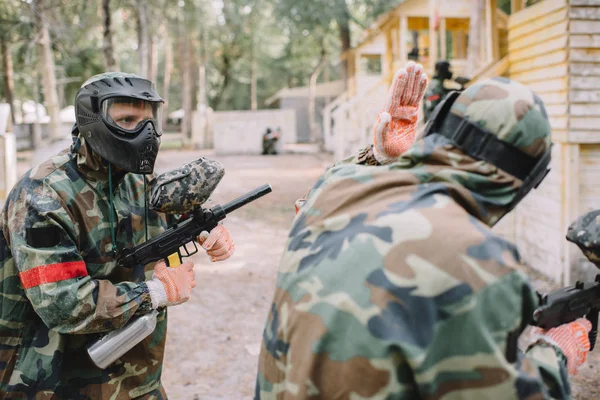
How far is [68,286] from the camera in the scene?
98.4 inches

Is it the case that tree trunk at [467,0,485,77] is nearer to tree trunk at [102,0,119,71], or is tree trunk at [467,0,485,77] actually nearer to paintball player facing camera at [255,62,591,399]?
tree trunk at [102,0,119,71]

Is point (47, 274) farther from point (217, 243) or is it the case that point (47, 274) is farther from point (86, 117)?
point (217, 243)

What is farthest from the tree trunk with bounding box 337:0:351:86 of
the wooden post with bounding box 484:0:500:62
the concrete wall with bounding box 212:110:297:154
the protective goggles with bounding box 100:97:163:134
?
the protective goggles with bounding box 100:97:163:134

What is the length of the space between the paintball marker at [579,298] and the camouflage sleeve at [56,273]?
1.61m

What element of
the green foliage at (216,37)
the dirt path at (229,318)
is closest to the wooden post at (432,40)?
the dirt path at (229,318)

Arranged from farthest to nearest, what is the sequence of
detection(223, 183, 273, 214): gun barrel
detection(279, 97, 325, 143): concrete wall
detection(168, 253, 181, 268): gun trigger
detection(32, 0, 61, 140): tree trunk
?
detection(279, 97, 325, 143): concrete wall, detection(32, 0, 61, 140): tree trunk, detection(223, 183, 273, 214): gun barrel, detection(168, 253, 181, 268): gun trigger

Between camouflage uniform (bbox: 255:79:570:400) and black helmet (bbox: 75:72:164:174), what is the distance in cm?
133

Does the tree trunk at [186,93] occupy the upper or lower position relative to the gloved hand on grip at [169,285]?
upper

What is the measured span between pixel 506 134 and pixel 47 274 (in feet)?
5.86

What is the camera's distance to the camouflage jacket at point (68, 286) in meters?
2.52

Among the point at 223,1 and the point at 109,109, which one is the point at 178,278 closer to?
the point at 109,109

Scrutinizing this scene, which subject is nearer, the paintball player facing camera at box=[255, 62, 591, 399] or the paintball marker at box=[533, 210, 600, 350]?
the paintball player facing camera at box=[255, 62, 591, 399]

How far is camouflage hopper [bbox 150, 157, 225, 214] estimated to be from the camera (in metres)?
2.72

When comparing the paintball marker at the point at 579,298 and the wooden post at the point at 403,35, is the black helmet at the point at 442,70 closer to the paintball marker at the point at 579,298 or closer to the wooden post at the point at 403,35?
the paintball marker at the point at 579,298
